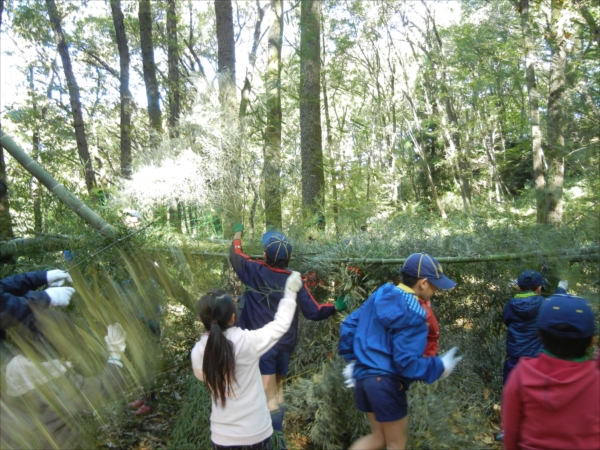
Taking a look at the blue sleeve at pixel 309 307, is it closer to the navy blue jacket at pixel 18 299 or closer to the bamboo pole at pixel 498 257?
the bamboo pole at pixel 498 257

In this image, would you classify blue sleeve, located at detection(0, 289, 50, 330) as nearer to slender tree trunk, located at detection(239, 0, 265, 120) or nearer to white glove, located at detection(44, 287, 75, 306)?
white glove, located at detection(44, 287, 75, 306)

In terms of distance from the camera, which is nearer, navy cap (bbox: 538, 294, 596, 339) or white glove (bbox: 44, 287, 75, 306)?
navy cap (bbox: 538, 294, 596, 339)

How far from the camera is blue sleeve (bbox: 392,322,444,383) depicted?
246cm

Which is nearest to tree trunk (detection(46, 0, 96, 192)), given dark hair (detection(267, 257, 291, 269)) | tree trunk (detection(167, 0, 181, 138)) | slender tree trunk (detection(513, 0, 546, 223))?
tree trunk (detection(167, 0, 181, 138))

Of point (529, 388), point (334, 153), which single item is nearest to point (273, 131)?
point (529, 388)

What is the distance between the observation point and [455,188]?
2544 centimetres

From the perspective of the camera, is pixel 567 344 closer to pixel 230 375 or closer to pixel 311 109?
pixel 230 375

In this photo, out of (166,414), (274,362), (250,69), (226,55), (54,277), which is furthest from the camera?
(250,69)

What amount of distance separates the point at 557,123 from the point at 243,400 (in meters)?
3.91

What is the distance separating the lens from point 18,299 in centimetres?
249

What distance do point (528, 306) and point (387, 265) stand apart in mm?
1227

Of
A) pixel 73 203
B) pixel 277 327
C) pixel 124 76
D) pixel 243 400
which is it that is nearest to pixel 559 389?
pixel 277 327

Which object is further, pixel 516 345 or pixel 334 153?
pixel 334 153

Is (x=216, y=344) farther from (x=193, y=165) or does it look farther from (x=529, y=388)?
(x=193, y=165)
